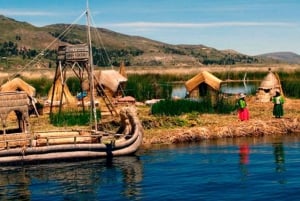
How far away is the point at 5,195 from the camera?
1769 cm

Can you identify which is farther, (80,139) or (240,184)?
(80,139)

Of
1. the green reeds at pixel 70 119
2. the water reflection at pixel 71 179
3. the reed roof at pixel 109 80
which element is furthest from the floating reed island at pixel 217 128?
the reed roof at pixel 109 80

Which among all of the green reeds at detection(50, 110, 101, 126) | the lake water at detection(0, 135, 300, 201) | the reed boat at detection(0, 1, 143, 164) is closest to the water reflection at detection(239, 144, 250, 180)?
the lake water at detection(0, 135, 300, 201)

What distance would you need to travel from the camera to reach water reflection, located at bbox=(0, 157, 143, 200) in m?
17.6

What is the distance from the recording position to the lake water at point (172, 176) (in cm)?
1717

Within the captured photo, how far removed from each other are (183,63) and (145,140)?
145598 millimetres

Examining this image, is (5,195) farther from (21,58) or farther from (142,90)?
(21,58)

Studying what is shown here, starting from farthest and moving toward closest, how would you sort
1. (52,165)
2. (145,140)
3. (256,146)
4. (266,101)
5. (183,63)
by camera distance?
1. (183,63)
2. (266,101)
3. (145,140)
4. (256,146)
5. (52,165)

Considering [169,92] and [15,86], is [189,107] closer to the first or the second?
[169,92]

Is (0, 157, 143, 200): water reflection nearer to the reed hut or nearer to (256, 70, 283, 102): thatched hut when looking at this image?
the reed hut

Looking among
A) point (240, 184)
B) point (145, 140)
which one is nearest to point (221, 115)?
point (145, 140)

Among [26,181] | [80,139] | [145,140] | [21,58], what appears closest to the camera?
[26,181]

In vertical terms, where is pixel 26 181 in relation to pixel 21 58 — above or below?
below

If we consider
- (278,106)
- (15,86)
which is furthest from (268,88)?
(15,86)
